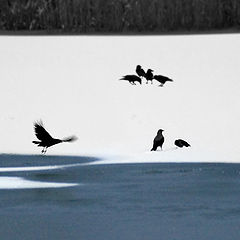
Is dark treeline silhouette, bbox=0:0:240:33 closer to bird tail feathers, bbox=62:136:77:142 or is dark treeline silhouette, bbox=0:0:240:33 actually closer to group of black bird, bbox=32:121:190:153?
bird tail feathers, bbox=62:136:77:142

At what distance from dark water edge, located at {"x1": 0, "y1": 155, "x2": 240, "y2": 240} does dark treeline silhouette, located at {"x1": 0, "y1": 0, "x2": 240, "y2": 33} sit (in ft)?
16.6

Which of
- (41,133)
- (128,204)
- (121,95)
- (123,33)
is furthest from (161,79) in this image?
(128,204)

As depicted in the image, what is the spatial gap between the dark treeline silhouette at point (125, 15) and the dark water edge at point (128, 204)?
5.07 metres

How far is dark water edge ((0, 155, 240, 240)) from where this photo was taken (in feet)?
27.4

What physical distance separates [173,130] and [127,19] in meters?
3.54

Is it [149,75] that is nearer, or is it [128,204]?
[128,204]

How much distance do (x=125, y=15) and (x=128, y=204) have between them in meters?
7.66

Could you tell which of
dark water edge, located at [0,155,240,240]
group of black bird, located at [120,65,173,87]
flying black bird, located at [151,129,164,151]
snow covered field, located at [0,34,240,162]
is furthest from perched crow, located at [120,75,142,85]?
dark water edge, located at [0,155,240,240]

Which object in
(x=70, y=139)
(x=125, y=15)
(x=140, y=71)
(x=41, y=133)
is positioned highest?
(x=125, y=15)

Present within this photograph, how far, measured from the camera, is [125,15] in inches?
662

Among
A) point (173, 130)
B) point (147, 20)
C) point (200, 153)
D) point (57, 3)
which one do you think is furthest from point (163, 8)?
point (200, 153)

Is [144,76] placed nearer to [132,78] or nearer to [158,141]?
[132,78]

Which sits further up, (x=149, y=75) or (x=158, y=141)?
(x=149, y=75)

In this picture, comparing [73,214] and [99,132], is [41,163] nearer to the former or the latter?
[99,132]
